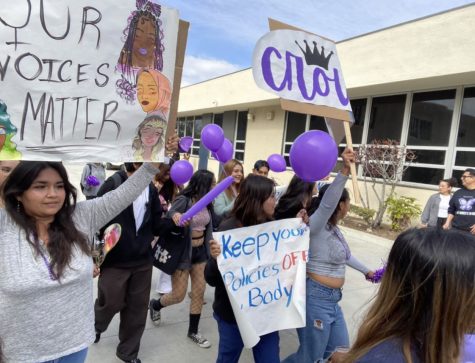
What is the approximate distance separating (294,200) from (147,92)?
1.43 metres

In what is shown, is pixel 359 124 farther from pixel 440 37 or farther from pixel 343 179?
pixel 343 179

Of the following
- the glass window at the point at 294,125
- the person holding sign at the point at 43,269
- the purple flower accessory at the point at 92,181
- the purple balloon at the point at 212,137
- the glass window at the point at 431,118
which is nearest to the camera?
the person holding sign at the point at 43,269

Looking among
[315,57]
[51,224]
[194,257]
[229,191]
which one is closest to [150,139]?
[51,224]

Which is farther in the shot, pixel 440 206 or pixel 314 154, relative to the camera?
pixel 440 206

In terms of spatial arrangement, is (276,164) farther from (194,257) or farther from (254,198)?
(254,198)

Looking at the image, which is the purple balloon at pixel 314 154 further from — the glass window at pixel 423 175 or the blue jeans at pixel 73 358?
the glass window at pixel 423 175

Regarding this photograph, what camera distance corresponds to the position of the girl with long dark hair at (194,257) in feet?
11.2

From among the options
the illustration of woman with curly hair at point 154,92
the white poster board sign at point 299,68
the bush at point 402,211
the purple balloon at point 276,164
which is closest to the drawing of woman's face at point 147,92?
the illustration of woman with curly hair at point 154,92

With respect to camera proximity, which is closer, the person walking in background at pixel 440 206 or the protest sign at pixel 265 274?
the protest sign at pixel 265 274

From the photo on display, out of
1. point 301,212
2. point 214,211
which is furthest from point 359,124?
point 301,212

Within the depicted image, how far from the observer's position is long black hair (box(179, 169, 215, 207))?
3.46 metres

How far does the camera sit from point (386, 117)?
34.4 ft

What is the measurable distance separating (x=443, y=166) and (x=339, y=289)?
7.89 metres

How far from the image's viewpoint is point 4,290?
1520 millimetres
